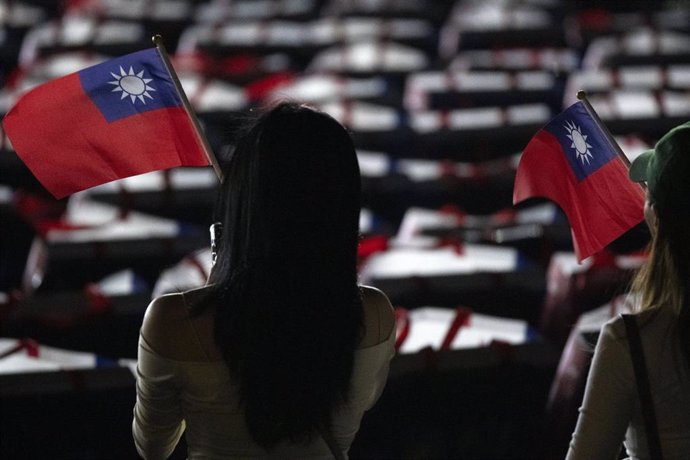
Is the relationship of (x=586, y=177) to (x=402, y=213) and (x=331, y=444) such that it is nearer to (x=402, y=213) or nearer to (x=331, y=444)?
(x=331, y=444)

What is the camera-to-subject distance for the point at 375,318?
4.75ft

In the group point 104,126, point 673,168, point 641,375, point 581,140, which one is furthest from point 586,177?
point 104,126

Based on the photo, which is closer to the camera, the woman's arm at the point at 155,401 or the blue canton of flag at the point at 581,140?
the woman's arm at the point at 155,401

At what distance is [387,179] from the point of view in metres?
3.74

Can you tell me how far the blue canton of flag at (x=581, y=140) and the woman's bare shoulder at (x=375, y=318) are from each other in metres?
0.50

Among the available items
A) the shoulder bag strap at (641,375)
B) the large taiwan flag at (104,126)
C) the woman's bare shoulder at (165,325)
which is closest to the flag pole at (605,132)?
the shoulder bag strap at (641,375)

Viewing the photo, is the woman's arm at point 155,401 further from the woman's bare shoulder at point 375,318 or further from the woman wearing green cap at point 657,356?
the woman wearing green cap at point 657,356

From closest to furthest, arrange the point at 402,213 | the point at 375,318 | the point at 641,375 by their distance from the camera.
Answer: the point at 641,375 < the point at 375,318 < the point at 402,213

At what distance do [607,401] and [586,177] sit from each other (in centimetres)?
55

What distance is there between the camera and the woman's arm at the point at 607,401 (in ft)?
4.41

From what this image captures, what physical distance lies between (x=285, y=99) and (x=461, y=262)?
1.63 meters

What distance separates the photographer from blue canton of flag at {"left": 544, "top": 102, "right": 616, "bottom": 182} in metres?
1.79

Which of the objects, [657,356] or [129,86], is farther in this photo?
[129,86]

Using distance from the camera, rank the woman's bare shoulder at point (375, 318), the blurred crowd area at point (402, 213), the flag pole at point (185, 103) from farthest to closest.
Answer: the blurred crowd area at point (402, 213) → the flag pole at point (185, 103) → the woman's bare shoulder at point (375, 318)
